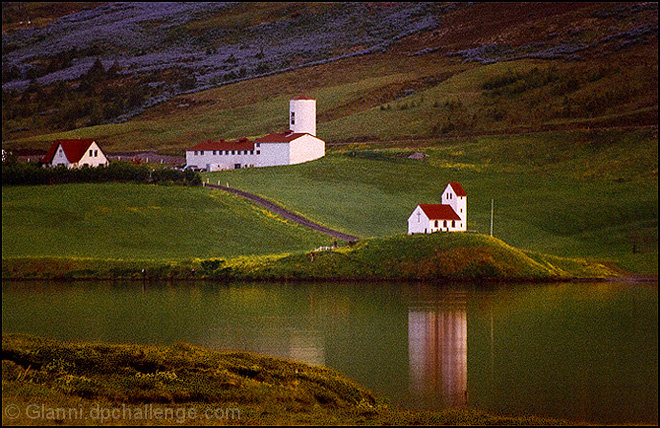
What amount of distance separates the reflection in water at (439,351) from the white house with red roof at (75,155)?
166 ft

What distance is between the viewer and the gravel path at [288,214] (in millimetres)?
86931

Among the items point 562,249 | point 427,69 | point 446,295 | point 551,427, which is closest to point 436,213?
point 562,249

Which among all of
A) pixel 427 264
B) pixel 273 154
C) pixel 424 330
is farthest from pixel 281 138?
pixel 424 330

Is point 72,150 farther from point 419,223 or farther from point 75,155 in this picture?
point 419,223

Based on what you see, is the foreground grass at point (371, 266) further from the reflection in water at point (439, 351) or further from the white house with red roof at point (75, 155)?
the white house with red roof at point (75, 155)

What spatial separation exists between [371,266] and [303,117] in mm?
67072

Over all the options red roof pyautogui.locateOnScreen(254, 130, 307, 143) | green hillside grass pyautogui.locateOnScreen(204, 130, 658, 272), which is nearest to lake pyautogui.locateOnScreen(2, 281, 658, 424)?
green hillside grass pyautogui.locateOnScreen(204, 130, 658, 272)

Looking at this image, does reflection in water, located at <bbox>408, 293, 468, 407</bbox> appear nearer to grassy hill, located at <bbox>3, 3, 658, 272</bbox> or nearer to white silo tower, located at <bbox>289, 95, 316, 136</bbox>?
grassy hill, located at <bbox>3, 3, 658, 272</bbox>

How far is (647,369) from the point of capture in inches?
1364

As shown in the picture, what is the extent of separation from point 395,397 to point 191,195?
63428 mm

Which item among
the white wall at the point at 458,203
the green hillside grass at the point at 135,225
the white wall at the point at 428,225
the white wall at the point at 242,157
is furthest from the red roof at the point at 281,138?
the white wall at the point at 428,225

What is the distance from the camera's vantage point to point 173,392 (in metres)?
26.9

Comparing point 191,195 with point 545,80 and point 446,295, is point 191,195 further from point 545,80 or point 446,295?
point 545,80

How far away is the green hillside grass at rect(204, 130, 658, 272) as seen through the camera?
8938 centimetres
